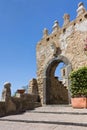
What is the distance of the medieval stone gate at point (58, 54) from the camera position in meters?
10.9

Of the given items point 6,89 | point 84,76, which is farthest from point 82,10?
point 6,89

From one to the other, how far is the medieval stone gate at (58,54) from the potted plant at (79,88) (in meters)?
1.67

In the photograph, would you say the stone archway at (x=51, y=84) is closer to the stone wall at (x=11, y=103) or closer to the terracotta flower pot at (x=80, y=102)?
the stone wall at (x=11, y=103)

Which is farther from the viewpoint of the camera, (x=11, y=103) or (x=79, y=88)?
(x=11, y=103)

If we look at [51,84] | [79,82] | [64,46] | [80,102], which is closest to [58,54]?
[64,46]

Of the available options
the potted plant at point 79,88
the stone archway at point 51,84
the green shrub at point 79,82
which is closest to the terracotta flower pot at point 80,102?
the potted plant at point 79,88

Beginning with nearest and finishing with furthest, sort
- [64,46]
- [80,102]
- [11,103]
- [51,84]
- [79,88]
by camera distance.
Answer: [80,102], [79,88], [11,103], [64,46], [51,84]

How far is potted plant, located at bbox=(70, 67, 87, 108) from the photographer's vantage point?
8.36 meters

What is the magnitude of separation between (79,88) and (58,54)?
11.3 ft

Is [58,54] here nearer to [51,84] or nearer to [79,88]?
[51,84]

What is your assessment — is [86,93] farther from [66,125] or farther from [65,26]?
[65,26]

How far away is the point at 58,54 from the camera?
11.8 m

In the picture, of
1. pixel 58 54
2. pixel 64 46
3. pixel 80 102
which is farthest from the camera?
pixel 58 54

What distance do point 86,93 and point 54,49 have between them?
4108 mm
